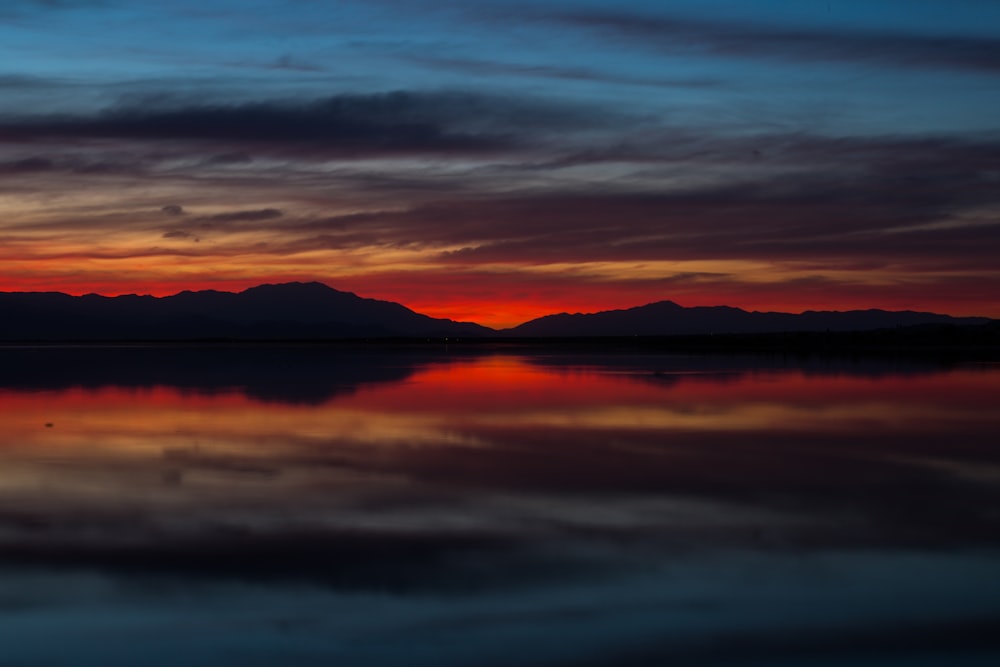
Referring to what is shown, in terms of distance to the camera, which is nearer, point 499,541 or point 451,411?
point 499,541

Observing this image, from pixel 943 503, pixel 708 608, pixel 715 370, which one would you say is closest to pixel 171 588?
pixel 708 608

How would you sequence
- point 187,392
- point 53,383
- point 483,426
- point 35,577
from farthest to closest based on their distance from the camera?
1. point 53,383
2. point 187,392
3. point 483,426
4. point 35,577

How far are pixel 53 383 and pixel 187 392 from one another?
7869 mm

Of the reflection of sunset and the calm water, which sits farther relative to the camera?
the reflection of sunset

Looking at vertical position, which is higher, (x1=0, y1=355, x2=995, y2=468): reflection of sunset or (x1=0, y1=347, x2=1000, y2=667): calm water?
(x1=0, y1=355, x2=995, y2=468): reflection of sunset

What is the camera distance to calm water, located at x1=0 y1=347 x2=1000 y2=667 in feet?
26.4

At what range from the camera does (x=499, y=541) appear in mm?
11289

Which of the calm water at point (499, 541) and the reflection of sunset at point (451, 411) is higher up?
the reflection of sunset at point (451, 411)

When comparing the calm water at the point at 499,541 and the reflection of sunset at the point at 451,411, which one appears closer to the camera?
the calm water at the point at 499,541

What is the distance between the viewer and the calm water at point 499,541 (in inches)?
317

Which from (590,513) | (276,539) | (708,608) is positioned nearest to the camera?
(708,608)

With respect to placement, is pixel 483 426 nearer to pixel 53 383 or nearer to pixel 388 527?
pixel 388 527

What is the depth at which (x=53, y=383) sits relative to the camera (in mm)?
38125

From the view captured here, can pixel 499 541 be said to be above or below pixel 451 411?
below
